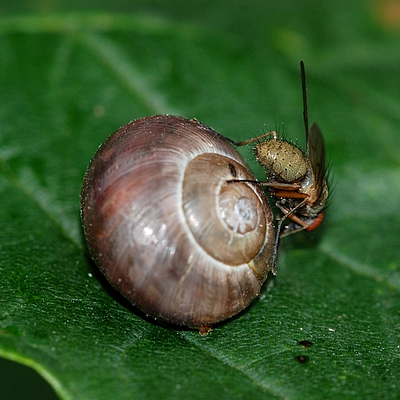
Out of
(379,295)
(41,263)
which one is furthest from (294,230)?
(41,263)

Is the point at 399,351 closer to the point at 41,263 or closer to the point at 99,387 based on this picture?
the point at 99,387

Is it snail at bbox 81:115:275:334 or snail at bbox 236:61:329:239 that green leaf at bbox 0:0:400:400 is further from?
snail at bbox 236:61:329:239

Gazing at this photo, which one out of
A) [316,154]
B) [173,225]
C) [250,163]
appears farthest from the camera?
[250,163]

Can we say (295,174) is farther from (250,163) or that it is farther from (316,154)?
(250,163)

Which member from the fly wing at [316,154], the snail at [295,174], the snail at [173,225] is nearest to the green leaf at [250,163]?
the snail at [173,225]

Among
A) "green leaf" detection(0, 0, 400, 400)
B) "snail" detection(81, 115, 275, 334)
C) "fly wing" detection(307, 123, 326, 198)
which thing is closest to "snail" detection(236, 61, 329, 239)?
"fly wing" detection(307, 123, 326, 198)

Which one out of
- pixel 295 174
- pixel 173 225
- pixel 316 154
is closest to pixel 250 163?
pixel 295 174

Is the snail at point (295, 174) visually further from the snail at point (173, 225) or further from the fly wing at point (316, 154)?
the snail at point (173, 225)
